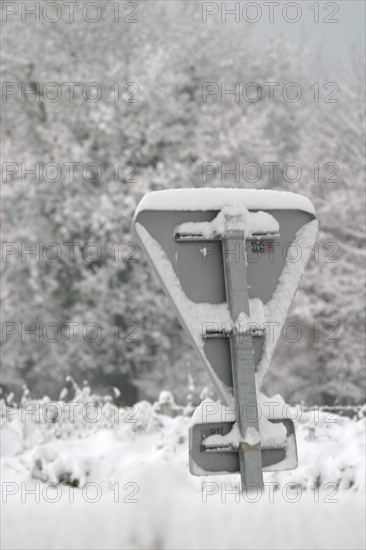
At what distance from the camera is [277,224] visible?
3070 millimetres

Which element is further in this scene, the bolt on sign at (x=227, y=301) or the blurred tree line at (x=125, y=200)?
the blurred tree line at (x=125, y=200)

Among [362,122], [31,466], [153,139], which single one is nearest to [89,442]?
[31,466]

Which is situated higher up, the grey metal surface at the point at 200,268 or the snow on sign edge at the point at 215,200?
the snow on sign edge at the point at 215,200

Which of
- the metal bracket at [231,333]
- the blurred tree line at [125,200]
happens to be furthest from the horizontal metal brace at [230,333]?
the blurred tree line at [125,200]

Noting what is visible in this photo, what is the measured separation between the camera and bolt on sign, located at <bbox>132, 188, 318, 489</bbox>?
9.59 ft

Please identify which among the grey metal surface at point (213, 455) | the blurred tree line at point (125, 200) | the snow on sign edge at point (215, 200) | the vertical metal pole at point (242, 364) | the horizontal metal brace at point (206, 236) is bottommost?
the grey metal surface at point (213, 455)

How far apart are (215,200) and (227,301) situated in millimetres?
429

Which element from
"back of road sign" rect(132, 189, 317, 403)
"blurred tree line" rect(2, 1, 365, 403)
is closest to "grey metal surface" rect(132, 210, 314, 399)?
"back of road sign" rect(132, 189, 317, 403)

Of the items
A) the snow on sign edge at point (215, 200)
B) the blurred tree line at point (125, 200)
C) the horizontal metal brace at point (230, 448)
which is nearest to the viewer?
the horizontal metal brace at point (230, 448)

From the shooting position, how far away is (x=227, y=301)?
9.84 feet

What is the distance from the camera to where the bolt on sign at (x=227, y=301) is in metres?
2.92

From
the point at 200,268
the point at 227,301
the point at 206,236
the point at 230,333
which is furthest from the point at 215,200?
the point at 230,333

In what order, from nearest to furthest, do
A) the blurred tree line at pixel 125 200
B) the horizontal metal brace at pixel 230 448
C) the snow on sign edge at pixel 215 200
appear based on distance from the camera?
the horizontal metal brace at pixel 230 448 → the snow on sign edge at pixel 215 200 → the blurred tree line at pixel 125 200

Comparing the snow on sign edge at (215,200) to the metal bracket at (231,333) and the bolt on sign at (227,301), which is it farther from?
the metal bracket at (231,333)
